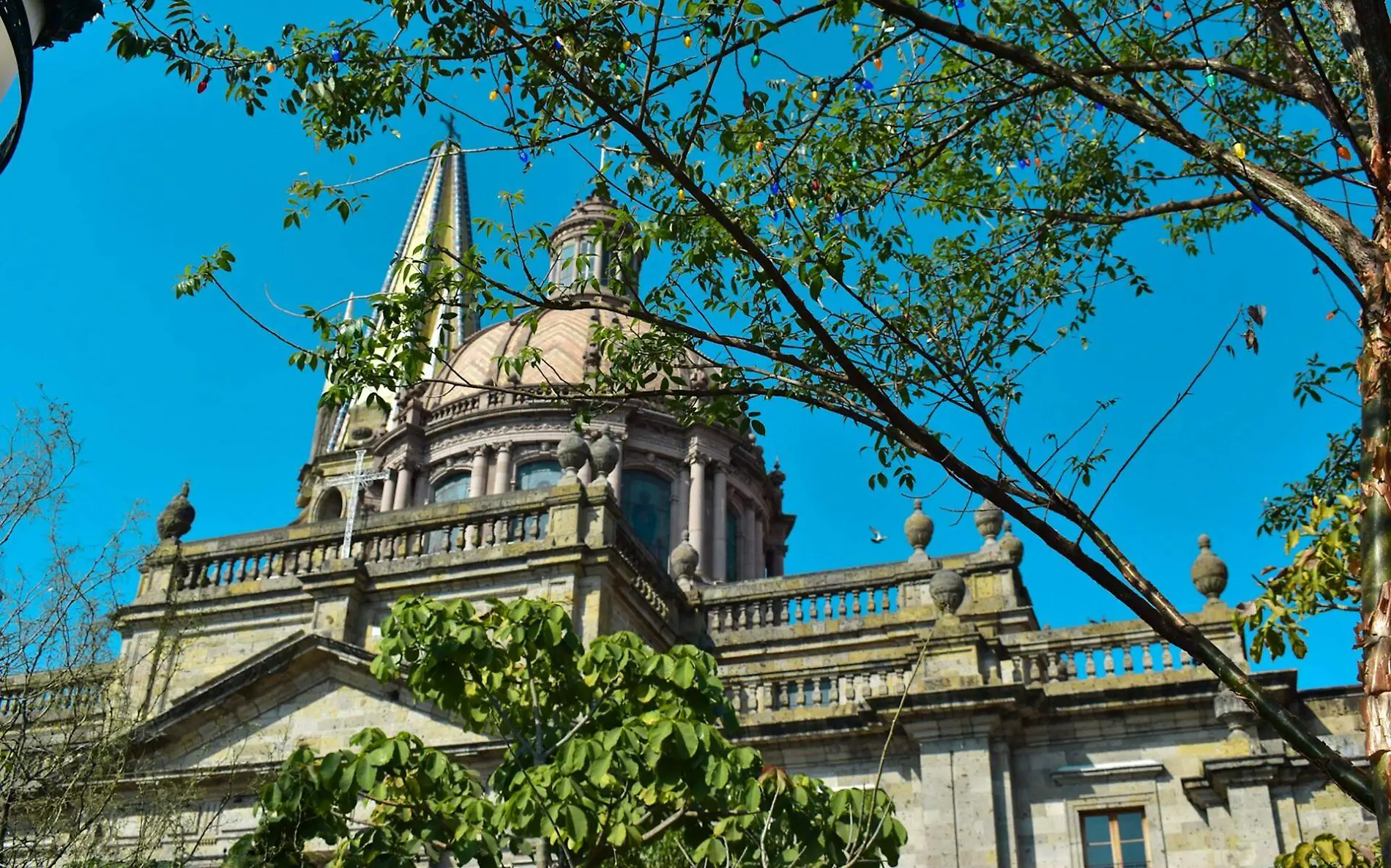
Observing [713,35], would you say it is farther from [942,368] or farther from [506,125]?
[942,368]

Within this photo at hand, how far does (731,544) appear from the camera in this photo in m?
33.4

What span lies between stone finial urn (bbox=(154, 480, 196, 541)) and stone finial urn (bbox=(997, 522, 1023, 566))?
13.2 metres

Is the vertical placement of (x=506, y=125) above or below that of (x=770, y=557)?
below

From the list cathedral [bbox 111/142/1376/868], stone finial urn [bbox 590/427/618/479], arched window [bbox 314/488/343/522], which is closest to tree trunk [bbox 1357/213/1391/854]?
cathedral [bbox 111/142/1376/868]

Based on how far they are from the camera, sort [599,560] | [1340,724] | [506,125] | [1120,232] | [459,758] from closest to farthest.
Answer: [506,125]
[1120,232]
[1340,724]
[459,758]
[599,560]

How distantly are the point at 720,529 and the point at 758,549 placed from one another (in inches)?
101

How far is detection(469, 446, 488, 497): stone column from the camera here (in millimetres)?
31422

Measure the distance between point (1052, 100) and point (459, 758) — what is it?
36.7 feet

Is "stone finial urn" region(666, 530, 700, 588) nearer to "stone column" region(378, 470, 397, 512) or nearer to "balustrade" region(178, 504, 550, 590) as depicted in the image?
"balustrade" region(178, 504, 550, 590)

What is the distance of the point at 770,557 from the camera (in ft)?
118

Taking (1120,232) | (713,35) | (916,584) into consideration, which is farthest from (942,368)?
(916,584)

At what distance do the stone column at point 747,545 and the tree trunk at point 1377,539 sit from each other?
2671cm

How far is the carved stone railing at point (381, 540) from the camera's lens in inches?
838

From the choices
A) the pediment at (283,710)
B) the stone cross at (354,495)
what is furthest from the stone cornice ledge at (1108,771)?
the stone cross at (354,495)
